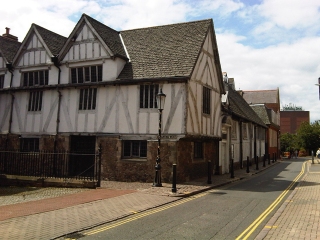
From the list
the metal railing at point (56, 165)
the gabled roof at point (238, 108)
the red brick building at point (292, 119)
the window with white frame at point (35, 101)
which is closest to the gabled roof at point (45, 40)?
the window with white frame at point (35, 101)

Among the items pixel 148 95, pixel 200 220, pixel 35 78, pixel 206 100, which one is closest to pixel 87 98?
pixel 148 95

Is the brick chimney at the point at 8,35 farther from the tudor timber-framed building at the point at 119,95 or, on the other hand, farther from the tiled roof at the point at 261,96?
the tiled roof at the point at 261,96

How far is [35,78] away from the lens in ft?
64.1

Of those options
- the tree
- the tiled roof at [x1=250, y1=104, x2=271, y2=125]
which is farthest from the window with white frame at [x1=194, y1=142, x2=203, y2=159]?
the tiled roof at [x1=250, y1=104, x2=271, y2=125]

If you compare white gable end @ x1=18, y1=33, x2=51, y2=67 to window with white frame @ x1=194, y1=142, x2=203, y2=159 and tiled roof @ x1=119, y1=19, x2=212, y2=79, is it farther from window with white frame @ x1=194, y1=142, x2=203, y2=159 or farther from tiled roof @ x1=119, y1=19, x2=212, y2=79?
window with white frame @ x1=194, y1=142, x2=203, y2=159

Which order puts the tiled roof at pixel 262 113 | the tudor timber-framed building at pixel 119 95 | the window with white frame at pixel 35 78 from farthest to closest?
the tiled roof at pixel 262 113, the window with white frame at pixel 35 78, the tudor timber-framed building at pixel 119 95

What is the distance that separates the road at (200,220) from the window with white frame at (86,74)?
945cm

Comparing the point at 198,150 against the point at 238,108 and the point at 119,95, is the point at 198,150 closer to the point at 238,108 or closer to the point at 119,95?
the point at 119,95

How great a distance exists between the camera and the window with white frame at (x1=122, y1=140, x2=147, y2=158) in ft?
53.1

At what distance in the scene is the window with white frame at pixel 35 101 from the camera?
62.3ft

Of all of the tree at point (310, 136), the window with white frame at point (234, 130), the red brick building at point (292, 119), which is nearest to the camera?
the window with white frame at point (234, 130)

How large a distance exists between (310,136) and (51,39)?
31895 millimetres

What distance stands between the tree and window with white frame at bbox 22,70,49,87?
3178 cm

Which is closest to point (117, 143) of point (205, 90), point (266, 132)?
point (205, 90)
